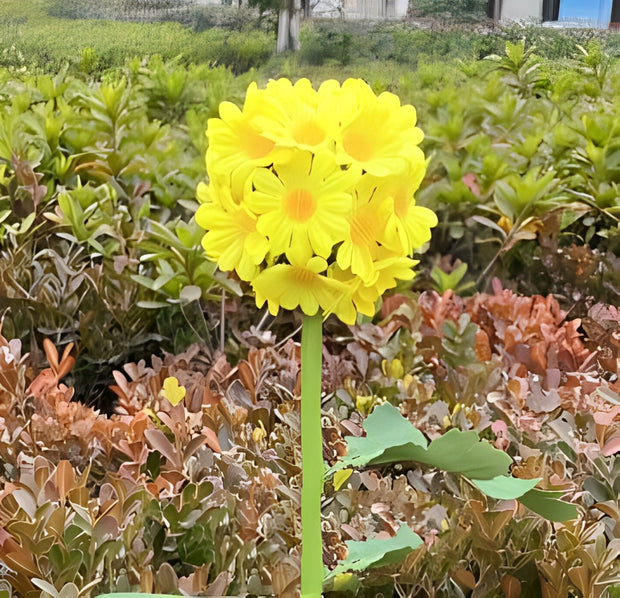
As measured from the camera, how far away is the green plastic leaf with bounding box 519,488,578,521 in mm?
895

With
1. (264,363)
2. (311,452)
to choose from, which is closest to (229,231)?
(311,452)

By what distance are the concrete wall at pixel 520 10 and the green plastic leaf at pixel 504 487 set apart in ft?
33.2

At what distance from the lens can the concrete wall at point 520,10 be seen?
10.1m

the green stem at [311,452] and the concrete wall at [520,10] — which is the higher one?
the concrete wall at [520,10]

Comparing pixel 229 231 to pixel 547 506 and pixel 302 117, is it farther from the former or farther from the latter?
pixel 547 506

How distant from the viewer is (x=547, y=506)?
0.91 m

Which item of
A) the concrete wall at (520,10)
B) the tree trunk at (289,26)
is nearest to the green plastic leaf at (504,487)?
the tree trunk at (289,26)

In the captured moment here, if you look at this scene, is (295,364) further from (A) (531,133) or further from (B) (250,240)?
(A) (531,133)

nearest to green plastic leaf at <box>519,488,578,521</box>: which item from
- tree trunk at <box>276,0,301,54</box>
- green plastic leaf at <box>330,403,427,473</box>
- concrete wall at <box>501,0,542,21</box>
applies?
green plastic leaf at <box>330,403,427,473</box>

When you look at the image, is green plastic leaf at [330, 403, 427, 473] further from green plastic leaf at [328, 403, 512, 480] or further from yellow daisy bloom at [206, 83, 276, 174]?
yellow daisy bloom at [206, 83, 276, 174]

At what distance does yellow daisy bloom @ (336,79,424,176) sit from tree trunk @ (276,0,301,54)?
8.97 metres

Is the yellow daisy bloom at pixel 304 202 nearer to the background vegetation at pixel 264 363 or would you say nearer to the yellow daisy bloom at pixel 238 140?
the yellow daisy bloom at pixel 238 140

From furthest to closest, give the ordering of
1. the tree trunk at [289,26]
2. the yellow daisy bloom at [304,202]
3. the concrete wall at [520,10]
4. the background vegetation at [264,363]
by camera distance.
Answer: the concrete wall at [520,10], the tree trunk at [289,26], the background vegetation at [264,363], the yellow daisy bloom at [304,202]

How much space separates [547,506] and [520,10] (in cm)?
1019
